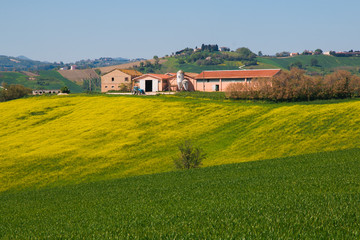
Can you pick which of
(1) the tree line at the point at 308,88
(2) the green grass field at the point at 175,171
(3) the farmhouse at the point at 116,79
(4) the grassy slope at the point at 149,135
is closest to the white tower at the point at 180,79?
(3) the farmhouse at the point at 116,79

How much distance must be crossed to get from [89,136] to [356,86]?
53886 millimetres

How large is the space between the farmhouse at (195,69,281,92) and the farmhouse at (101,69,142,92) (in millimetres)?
31565

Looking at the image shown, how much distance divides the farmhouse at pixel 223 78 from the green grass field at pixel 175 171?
70.3ft

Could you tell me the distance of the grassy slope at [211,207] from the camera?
45.5 feet

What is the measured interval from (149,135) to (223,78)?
193 ft

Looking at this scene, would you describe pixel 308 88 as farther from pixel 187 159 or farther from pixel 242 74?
pixel 187 159

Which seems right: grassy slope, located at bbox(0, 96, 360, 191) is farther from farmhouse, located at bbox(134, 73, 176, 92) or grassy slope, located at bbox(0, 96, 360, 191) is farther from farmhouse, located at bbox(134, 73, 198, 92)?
farmhouse, located at bbox(134, 73, 176, 92)

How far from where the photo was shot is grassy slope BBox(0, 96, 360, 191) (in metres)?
48.8

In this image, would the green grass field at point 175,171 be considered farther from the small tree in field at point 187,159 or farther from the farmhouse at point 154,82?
the farmhouse at point 154,82

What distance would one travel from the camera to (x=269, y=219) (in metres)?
14.6

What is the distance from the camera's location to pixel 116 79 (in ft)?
479

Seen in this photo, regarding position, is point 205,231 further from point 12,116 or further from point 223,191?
point 12,116

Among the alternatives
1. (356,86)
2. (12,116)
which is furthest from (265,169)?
(12,116)

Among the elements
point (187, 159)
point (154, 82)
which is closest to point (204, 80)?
point (154, 82)
